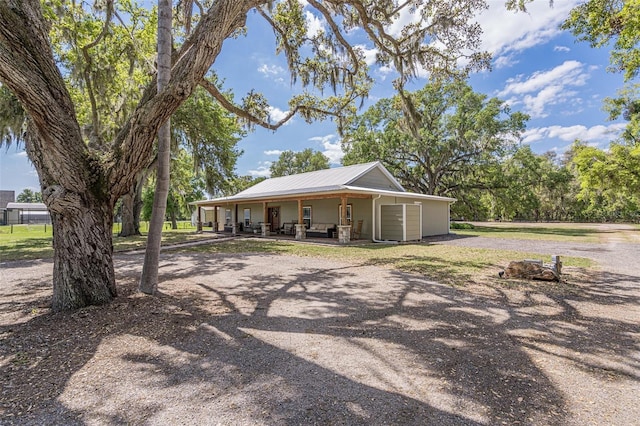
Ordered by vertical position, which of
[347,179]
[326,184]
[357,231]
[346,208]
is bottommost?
[357,231]

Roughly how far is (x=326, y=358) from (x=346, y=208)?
A: 503 inches

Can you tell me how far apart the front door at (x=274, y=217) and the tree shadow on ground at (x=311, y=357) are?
1457cm

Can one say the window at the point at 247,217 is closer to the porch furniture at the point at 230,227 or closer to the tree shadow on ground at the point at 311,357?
the porch furniture at the point at 230,227

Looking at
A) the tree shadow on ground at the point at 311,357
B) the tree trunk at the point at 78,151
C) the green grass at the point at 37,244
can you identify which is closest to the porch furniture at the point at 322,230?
the green grass at the point at 37,244

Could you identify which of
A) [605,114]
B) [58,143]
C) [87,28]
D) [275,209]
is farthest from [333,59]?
[605,114]

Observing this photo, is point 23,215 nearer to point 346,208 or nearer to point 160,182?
point 346,208

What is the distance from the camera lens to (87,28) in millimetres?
9812

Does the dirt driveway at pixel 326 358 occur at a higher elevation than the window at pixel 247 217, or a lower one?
lower

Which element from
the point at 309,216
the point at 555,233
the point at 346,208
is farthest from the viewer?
the point at 555,233

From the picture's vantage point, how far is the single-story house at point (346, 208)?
14.3m

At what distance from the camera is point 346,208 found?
611 inches

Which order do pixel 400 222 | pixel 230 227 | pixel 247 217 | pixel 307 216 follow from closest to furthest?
pixel 400 222, pixel 307 216, pixel 247 217, pixel 230 227

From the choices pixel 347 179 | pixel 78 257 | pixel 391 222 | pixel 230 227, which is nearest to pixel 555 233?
pixel 391 222

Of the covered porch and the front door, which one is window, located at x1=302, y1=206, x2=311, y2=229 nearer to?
the covered porch
